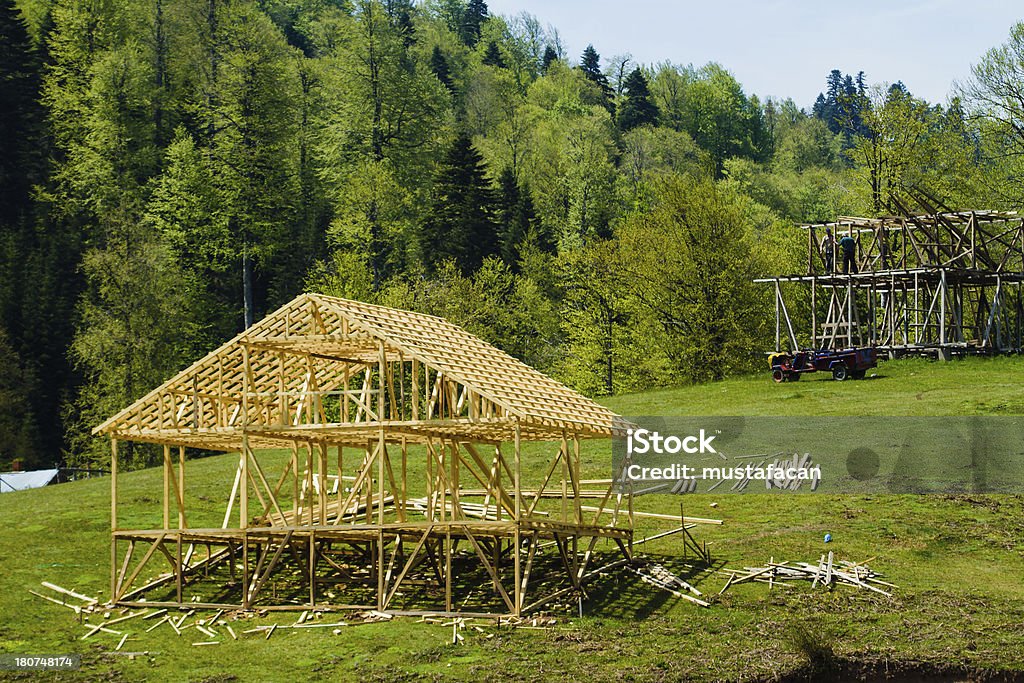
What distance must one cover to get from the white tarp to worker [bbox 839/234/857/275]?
99.9 ft

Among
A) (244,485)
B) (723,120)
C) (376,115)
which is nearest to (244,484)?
(244,485)

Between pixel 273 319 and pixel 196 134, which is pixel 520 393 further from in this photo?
pixel 196 134

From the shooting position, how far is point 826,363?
47719 mm

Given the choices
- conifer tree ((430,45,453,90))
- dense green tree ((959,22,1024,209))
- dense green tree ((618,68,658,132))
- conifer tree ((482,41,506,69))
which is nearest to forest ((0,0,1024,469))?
dense green tree ((959,22,1024,209))

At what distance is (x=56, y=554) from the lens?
98.0 ft

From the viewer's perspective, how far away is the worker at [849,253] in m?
50.9

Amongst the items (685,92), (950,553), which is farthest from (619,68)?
(950,553)

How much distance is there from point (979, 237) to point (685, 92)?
8125 centimetres

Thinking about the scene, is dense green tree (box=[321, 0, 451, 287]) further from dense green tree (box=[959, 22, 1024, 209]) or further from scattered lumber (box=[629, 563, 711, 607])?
scattered lumber (box=[629, 563, 711, 607])

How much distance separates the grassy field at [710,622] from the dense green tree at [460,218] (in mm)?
38569

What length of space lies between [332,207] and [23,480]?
38637 millimetres

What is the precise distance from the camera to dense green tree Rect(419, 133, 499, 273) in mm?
71312

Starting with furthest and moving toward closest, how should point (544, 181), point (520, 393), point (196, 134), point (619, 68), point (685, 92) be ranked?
point (619, 68) < point (685, 92) < point (544, 181) < point (196, 134) < point (520, 393)

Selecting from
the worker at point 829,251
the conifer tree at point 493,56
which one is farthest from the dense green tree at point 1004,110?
the conifer tree at point 493,56
